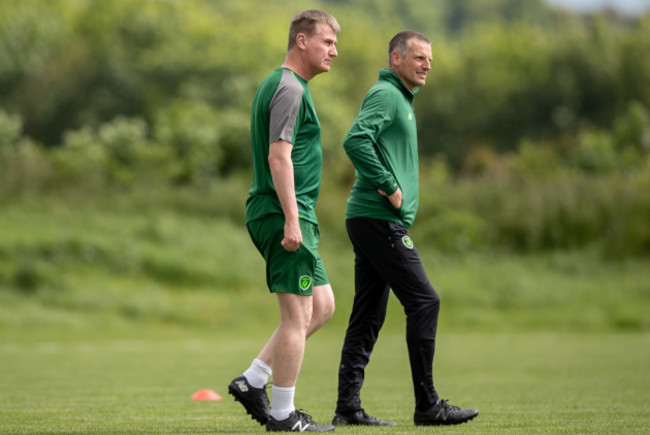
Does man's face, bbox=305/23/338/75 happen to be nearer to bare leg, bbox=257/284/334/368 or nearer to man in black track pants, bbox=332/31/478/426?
man in black track pants, bbox=332/31/478/426

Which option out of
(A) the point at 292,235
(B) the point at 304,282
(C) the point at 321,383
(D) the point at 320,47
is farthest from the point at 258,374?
(C) the point at 321,383

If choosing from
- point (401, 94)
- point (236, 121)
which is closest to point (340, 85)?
point (236, 121)

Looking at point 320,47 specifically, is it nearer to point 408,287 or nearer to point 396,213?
point 396,213

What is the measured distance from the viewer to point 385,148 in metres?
6.09

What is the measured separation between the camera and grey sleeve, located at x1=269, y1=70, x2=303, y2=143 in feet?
17.7

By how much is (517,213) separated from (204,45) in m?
35.5

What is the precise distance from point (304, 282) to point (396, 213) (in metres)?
0.91

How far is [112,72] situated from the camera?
2217 inches

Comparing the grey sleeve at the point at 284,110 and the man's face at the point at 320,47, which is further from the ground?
the man's face at the point at 320,47

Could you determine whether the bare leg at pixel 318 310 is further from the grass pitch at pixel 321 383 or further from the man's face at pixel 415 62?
the man's face at pixel 415 62

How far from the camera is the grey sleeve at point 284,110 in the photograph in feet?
17.7

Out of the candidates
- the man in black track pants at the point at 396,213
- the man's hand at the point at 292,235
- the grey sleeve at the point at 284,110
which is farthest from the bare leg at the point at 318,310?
the grey sleeve at the point at 284,110

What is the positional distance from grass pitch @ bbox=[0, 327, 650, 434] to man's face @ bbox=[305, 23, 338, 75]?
213 centimetres

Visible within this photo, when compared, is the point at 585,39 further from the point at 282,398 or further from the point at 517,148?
the point at 282,398
